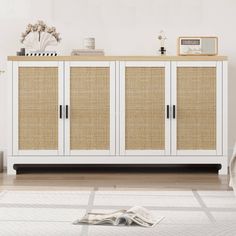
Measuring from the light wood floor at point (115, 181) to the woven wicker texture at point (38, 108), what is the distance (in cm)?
29

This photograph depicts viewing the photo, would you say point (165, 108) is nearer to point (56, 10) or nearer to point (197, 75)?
point (197, 75)

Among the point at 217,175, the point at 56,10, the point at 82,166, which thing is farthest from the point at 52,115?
the point at 217,175

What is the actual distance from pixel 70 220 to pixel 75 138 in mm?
2031

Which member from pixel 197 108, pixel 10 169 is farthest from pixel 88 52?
pixel 10 169

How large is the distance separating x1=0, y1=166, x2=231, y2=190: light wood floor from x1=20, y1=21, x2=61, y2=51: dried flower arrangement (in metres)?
1.18

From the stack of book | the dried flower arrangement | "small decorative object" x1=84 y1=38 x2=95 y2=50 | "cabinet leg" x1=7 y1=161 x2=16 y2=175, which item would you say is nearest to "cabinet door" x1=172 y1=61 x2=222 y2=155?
the stack of book

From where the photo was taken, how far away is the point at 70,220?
3.13 m

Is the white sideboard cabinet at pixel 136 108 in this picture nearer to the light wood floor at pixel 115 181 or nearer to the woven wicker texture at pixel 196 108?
the woven wicker texture at pixel 196 108

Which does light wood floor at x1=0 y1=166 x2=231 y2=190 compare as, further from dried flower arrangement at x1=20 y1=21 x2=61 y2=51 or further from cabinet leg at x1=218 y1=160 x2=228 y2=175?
dried flower arrangement at x1=20 y1=21 x2=61 y2=51

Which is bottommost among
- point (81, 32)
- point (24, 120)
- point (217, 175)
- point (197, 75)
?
point (217, 175)

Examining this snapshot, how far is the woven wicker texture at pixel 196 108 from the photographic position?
5125 mm

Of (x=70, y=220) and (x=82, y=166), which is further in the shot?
(x=82, y=166)

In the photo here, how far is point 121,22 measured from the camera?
5641 millimetres

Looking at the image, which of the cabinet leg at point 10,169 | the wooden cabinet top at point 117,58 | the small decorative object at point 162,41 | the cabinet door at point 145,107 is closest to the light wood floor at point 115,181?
the cabinet leg at point 10,169
